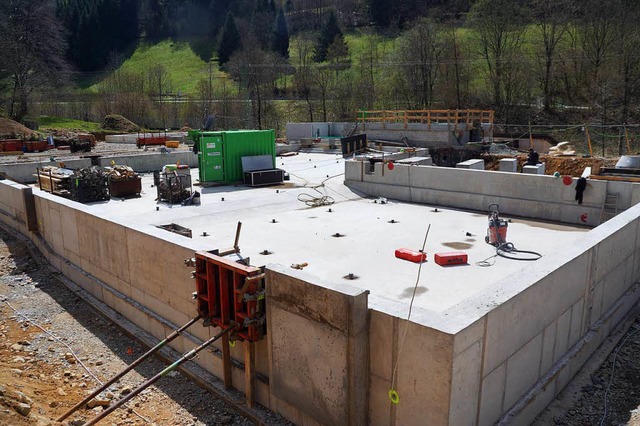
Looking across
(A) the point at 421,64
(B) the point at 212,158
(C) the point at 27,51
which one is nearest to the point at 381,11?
(A) the point at 421,64

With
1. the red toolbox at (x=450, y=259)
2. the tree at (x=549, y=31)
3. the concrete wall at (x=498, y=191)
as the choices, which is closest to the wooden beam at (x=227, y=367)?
the red toolbox at (x=450, y=259)

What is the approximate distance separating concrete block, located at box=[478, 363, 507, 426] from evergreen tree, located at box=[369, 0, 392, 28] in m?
84.9

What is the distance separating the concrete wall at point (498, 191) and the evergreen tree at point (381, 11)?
7345 cm

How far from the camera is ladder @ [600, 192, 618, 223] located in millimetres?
12250

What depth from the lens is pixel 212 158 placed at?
1825 centimetres

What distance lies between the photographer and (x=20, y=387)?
680 cm

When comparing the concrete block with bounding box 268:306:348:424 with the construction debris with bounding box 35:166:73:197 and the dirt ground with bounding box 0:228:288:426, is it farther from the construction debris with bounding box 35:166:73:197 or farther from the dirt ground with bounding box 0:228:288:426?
the construction debris with bounding box 35:166:73:197

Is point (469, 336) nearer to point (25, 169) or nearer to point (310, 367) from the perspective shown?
point (310, 367)

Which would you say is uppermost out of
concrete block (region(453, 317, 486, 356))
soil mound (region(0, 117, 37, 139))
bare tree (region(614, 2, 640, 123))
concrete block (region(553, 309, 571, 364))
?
bare tree (region(614, 2, 640, 123))

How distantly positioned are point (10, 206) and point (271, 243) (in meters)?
9.43

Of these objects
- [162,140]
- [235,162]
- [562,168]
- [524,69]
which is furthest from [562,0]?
[235,162]

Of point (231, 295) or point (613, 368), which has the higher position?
point (231, 295)

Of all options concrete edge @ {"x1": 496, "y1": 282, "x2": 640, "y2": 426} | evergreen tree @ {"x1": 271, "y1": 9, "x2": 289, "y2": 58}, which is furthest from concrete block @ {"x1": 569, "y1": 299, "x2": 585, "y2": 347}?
evergreen tree @ {"x1": 271, "y1": 9, "x2": 289, "y2": 58}

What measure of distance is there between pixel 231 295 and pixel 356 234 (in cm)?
588
